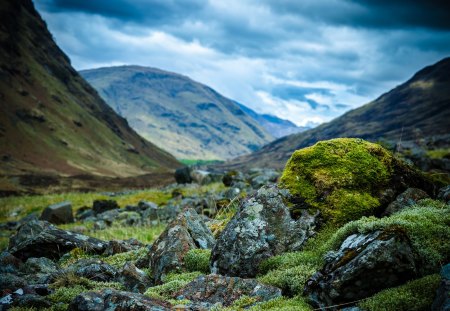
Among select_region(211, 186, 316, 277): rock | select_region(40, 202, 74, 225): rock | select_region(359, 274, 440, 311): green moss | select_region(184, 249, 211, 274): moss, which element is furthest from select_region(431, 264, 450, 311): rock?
select_region(40, 202, 74, 225): rock

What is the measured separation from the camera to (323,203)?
1002cm

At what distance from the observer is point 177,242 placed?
1041 centimetres

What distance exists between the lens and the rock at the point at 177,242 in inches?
388

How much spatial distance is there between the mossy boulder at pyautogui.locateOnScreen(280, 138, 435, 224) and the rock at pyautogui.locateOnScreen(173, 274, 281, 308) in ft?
10.1

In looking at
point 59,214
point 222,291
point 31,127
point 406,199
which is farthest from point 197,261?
point 31,127

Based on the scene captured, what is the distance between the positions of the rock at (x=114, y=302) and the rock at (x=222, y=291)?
103 cm

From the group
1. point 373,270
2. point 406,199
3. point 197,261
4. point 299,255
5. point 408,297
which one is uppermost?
point 406,199

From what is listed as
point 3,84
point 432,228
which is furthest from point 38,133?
point 432,228

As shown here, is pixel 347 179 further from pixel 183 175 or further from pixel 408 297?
pixel 183 175

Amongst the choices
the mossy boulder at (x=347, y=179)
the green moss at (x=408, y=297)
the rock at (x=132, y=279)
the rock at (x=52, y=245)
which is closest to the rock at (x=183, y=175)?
the rock at (x=52, y=245)

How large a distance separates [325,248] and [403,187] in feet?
12.6

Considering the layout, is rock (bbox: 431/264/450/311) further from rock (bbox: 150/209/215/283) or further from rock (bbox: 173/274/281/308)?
rock (bbox: 150/209/215/283)

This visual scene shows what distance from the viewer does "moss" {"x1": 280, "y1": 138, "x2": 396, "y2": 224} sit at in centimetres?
981

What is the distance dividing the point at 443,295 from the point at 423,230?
2223 mm
